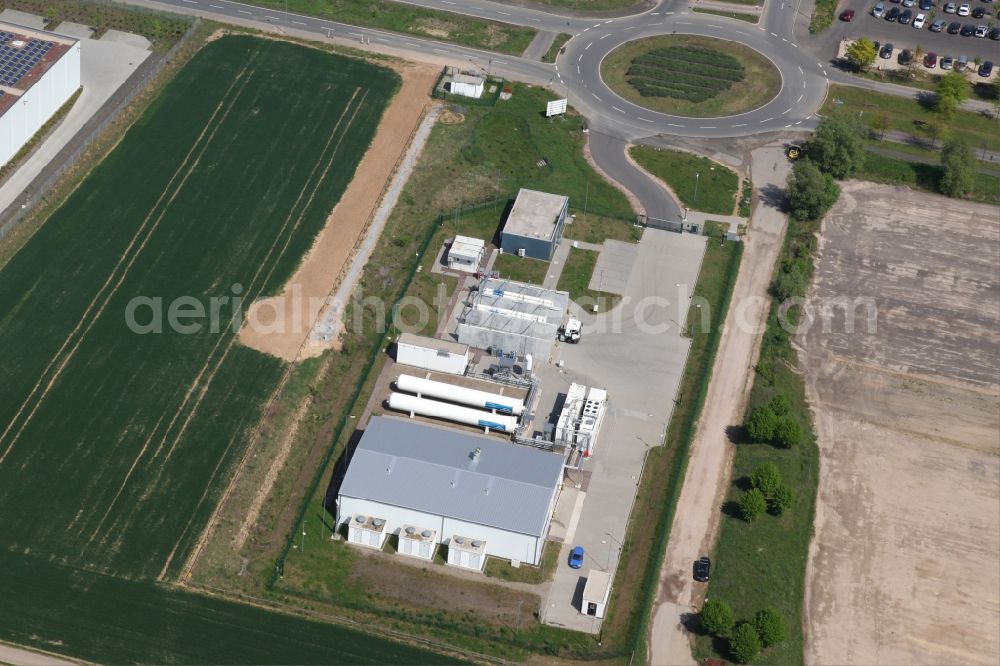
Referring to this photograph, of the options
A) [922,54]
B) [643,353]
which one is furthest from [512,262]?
[922,54]

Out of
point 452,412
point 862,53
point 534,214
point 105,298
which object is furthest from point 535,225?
point 862,53

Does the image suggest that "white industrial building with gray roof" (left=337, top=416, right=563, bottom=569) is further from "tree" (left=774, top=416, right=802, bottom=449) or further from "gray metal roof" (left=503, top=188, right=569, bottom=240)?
"gray metal roof" (left=503, top=188, right=569, bottom=240)

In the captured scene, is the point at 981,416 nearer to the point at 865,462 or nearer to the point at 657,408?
the point at 865,462

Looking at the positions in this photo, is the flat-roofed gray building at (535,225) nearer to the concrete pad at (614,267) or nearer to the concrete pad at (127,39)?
the concrete pad at (614,267)

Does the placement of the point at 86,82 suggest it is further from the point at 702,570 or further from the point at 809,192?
the point at 702,570

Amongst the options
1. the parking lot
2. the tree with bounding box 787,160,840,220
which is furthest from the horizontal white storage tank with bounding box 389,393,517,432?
the parking lot
